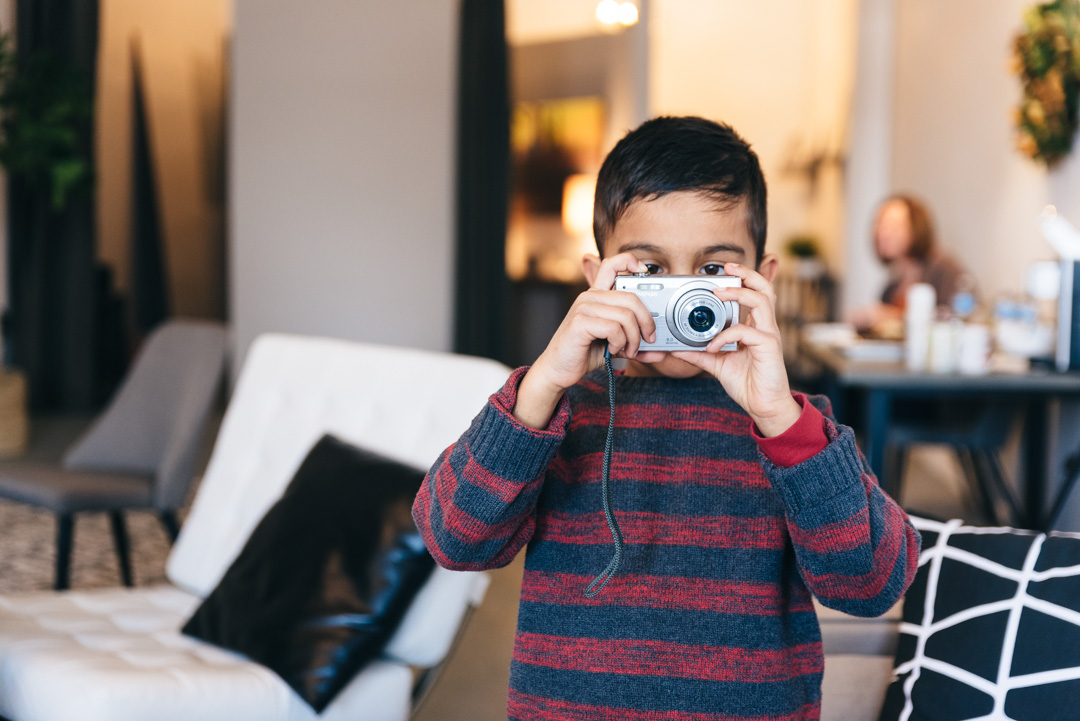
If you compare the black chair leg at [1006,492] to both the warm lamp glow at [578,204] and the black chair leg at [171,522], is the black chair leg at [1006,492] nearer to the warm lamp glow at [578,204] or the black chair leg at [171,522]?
the black chair leg at [171,522]

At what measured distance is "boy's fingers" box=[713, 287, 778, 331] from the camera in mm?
832

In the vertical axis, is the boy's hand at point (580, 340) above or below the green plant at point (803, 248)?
below

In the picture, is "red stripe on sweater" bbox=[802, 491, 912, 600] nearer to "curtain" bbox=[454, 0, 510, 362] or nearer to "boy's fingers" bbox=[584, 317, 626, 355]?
"boy's fingers" bbox=[584, 317, 626, 355]

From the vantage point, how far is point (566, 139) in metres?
6.87

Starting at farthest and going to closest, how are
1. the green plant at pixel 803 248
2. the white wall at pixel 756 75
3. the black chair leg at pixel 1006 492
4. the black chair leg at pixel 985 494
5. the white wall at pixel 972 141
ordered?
the white wall at pixel 756 75
the green plant at pixel 803 248
the white wall at pixel 972 141
the black chair leg at pixel 985 494
the black chair leg at pixel 1006 492

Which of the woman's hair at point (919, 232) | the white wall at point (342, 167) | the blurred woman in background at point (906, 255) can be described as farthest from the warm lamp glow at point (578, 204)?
the woman's hair at point (919, 232)

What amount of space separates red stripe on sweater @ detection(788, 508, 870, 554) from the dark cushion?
711mm

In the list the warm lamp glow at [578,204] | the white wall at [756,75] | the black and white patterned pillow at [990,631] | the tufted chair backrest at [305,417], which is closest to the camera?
the black and white patterned pillow at [990,631]

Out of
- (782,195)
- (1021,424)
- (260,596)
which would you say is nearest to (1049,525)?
(1021,424)

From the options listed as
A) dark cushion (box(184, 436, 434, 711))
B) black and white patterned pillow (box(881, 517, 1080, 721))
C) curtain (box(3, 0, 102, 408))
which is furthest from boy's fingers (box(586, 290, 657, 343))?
curtain (box(3, 0, 102, 408))

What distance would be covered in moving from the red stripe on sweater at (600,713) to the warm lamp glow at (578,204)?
5680 millimetres

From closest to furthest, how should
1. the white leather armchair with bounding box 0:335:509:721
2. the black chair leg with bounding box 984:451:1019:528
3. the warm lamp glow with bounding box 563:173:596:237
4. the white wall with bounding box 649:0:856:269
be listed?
the white leather armchair with bounding box 0:335:509:721 < the black chair leg with bounding box 984:451:1019:528 < the warm lamp glow with bounding box 563:173:596:237 < the white wall with bounding box 649:0:856:269

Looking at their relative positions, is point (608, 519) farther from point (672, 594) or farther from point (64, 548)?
point (64, 548)

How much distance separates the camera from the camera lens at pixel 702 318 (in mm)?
833
